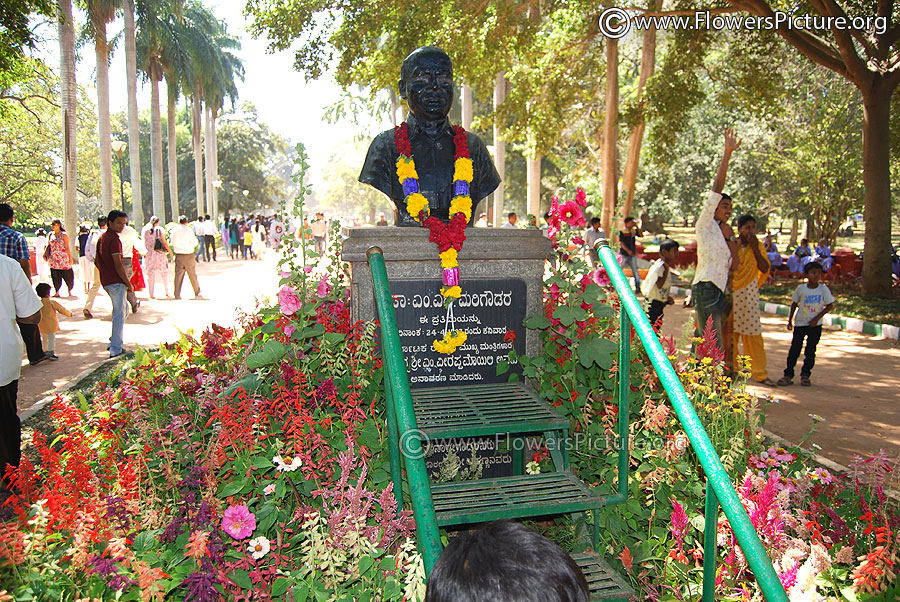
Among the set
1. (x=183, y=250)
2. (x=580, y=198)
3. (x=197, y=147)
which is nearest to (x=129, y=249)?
(x=183, y=250)

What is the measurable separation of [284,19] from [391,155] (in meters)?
9.97

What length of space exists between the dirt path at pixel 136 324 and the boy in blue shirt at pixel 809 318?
621 centimetres

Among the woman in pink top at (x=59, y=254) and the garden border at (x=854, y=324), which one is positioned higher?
the woman in pink top at (x=59, y=254)

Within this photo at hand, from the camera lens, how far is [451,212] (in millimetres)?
4473

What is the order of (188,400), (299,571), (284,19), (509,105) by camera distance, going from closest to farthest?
1. (299,571)
2. (188,400)
3. (284,19)
4. (509,105)

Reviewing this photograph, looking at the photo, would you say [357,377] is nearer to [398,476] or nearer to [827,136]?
[398,476]

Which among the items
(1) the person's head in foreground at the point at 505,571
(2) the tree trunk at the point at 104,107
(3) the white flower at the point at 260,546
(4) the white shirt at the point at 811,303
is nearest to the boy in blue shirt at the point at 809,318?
(4) the white shirt at the point at 811,303

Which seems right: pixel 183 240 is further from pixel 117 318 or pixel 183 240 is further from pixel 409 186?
pixel 409 186

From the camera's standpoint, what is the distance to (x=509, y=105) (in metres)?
17.2

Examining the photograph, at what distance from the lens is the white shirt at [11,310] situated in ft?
14.0

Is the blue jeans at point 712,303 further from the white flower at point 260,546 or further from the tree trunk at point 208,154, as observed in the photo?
the tree trunk at point 208,154

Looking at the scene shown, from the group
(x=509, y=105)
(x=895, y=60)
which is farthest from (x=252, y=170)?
(x=895, y=60)

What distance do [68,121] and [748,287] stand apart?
2034 cm

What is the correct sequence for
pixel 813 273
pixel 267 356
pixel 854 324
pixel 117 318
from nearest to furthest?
pixel 267 356 < pixel 813 273 < pixel 117 318 < pixel 854 324
